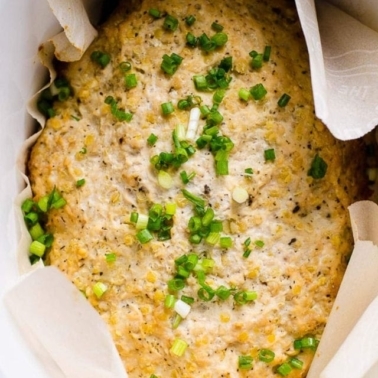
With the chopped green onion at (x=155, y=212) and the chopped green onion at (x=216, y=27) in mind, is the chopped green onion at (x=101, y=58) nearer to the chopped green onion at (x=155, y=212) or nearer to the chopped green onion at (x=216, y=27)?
the chopped green onion at (x=216, y=27)

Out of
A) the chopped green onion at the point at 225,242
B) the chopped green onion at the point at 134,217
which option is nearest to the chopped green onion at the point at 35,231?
the chopped green onion at the point at 134,217

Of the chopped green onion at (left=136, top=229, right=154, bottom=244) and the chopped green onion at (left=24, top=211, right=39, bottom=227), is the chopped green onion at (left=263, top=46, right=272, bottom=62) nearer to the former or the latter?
the chopped green onion at (left=136, top=229, right=154, bottom=244)

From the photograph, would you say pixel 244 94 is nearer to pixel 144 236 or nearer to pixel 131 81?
pixel 131 81

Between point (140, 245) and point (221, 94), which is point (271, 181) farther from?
point (140, 245)

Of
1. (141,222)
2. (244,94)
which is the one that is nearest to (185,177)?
(141,222)

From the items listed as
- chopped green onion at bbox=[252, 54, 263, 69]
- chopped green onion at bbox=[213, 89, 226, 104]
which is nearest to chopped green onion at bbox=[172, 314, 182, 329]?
chopped green onion at bbox=[213, 89, 226, 104]

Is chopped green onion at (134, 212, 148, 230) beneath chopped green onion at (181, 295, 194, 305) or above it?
above
